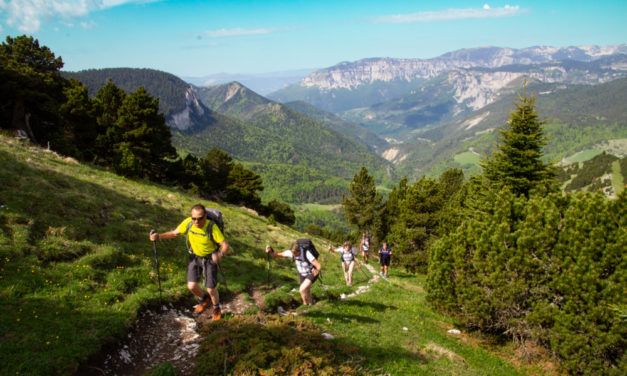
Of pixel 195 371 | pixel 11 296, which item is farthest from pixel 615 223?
pixel 11 296

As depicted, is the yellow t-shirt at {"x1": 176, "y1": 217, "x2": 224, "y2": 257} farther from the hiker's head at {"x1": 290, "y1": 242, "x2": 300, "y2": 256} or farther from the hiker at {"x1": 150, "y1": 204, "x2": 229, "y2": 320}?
the hiker's head at {"x1": 290, "y1": 242, "x2": 300, "y2": 256}

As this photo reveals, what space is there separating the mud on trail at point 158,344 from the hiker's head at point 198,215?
3.27m

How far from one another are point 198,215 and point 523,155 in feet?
72.6

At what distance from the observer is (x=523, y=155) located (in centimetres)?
2173

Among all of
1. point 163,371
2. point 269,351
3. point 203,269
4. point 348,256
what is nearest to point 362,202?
point 348,256

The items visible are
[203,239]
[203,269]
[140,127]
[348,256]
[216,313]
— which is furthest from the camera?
[140,127]

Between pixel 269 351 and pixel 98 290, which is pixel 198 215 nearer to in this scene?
pixel 269 351

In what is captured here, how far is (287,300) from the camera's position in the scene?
13172 mm

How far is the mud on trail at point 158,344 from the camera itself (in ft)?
25.0

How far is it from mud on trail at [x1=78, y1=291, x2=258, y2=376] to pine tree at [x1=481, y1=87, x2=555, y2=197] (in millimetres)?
20052

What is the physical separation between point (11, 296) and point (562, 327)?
53.7 feet

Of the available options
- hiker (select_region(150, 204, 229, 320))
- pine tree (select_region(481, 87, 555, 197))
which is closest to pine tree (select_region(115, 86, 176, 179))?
hiker (select_region(150, 204, 229, 320))

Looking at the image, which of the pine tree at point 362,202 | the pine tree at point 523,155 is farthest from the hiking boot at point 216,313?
the pine tree at point 362,202

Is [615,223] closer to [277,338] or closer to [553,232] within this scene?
[553,232]
